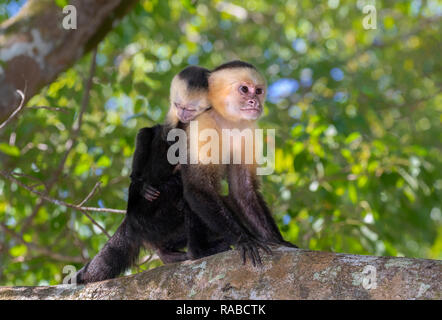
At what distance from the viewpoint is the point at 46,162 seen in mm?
4281

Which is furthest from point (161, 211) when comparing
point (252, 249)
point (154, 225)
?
point (252, 249)

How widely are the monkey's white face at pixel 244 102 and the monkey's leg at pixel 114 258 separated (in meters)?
0.99

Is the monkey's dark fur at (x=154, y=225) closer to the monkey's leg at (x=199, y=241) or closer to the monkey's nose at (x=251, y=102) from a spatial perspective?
the monkey's leg at (x=199, y=241)

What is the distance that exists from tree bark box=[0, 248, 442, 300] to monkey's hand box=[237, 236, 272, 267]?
0.10ft

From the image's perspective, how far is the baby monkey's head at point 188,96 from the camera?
339 cm

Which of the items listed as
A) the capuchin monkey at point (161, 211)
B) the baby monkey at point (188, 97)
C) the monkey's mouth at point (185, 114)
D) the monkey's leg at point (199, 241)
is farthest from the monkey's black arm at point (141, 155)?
the monkey's leg at point (199, 241)

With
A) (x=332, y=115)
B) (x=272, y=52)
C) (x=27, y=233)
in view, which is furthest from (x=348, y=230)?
(x=272, y=52)

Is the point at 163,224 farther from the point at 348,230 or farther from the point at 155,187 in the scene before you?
the point at 348,230

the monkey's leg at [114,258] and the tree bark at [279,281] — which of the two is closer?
the tree bark at [279,281]

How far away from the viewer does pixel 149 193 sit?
321 centimetres

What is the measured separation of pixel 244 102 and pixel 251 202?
0.65 metres

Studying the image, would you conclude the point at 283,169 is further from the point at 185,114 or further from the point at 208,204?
the point at 208,204
